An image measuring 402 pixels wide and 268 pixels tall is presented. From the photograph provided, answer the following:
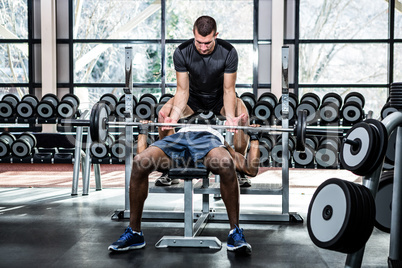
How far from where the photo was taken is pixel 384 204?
6.42 ft

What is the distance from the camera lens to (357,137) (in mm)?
1721

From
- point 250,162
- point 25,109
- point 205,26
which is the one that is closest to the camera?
point 205,26

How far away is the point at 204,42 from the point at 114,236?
1.30m

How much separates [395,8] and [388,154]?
6316mm

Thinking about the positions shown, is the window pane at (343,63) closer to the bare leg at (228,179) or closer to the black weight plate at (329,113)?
the black weight plate at (329,113)

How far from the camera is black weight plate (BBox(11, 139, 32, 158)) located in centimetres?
457

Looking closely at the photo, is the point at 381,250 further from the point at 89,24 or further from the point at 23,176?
the point at 89,24

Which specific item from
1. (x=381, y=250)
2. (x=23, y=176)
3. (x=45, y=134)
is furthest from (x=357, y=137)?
(x=45, y=134)

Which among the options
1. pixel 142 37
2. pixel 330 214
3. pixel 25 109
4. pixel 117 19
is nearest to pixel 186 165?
pixel 330 214

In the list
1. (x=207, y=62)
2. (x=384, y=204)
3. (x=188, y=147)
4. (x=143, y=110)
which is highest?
(x=207, y=62)

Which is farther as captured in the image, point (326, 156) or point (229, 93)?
point (326, 156)

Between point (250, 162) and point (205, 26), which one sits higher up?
point (205, 26)

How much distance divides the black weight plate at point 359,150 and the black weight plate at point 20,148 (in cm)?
367

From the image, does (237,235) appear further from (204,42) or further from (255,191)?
(204,42)
